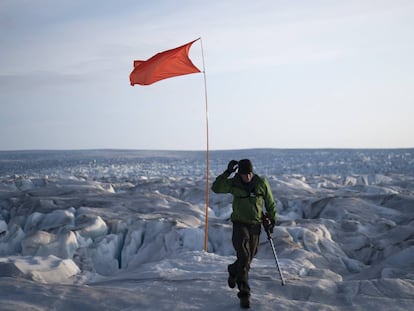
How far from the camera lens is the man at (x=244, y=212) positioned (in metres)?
4.87

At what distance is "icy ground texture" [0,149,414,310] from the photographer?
530 cm

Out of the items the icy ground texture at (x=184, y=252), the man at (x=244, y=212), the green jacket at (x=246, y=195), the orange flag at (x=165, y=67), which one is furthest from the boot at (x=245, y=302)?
the orange flag at (x=165, y=67)

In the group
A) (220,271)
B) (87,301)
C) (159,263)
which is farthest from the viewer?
(159,263)

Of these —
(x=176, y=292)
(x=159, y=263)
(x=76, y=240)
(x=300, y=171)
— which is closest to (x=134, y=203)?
(x=76, y=240)

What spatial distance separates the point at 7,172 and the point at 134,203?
136ft

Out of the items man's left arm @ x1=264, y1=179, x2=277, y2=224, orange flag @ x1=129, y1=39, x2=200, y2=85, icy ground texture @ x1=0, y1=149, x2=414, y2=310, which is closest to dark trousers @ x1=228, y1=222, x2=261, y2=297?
man's left arm @ x1=264, y1=179, x2=277, y2=224

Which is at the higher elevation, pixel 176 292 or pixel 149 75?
pixel 149 75

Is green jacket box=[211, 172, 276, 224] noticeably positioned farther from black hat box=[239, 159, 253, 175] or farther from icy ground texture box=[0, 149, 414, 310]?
icy ground texture box=[0, 149, 414, 310]

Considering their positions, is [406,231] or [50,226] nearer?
[406,231]

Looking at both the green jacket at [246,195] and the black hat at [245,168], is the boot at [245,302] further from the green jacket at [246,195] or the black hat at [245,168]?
the black hat at [245,168]

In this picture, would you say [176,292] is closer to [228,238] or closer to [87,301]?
[87,301]

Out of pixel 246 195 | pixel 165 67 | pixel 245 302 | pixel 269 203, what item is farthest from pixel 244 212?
pixel 165 67

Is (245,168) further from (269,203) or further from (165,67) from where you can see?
(165,67)

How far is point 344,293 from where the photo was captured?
568cm
